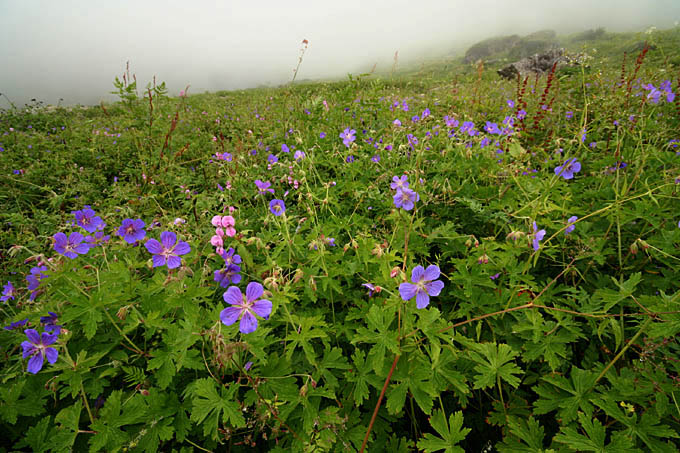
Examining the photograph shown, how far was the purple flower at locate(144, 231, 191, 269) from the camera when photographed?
1.35 metres

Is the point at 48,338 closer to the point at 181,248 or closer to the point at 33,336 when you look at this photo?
the point at 33,336

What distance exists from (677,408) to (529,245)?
80cm

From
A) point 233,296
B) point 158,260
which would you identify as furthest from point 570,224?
point 158,260

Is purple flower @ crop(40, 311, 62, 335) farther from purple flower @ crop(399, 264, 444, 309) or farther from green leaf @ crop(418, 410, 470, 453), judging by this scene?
green leaf @ crop(418, 410, 470, 453)

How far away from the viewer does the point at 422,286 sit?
117cm

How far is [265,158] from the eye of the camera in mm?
3820

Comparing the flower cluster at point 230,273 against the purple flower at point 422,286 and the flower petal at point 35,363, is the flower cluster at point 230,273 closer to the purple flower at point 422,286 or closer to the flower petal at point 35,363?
the flower petal at point 35,363

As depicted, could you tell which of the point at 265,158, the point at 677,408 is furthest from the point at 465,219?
the point at 265,158

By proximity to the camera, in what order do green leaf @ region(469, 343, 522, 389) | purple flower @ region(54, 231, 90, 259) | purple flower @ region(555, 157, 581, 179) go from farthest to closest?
1. purple flower @ region(555, 157, 581, 179)
2. purple flower @ region(54, 231, 90, 259)
3. green leaf @ region(469, 343, 522, 389)

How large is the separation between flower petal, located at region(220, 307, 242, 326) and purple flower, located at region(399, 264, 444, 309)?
64 centimetres

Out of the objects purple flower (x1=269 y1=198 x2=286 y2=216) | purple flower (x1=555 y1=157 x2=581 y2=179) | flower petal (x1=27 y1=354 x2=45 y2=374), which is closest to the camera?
flower petal (x1=27 y1=354 x2=45 y2=374)

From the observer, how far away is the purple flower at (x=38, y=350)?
1191 millimetres

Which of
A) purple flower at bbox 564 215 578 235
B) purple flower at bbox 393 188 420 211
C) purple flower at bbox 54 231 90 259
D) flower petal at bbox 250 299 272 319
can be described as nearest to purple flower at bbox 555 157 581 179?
purple flower at bbox 564 215 578 235

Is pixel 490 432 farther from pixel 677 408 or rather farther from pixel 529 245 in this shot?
pixel 529 245
